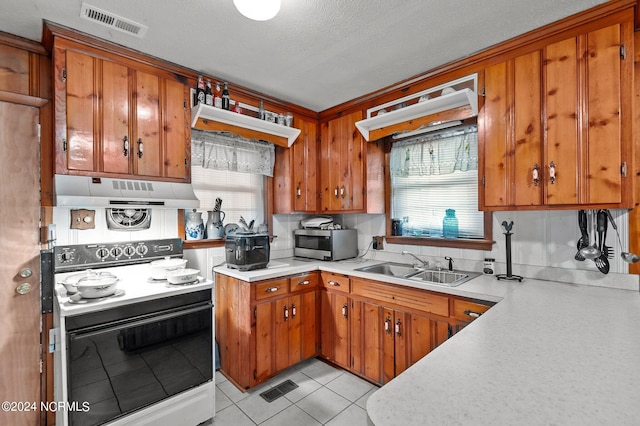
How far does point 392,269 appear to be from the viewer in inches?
113

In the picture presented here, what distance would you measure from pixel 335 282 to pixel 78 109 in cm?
228

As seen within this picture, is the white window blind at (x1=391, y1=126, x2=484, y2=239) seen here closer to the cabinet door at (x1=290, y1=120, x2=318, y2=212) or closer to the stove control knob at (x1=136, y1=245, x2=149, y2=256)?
the cabinet door at (x1=290, y1=120, x2=318, y2=212)

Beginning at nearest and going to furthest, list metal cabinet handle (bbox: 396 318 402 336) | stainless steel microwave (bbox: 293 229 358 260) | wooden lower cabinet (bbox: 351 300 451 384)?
wooden lower cabinet (bbox: 351 300 451 384) < metal cabinet handle (bbox: 396 318 402 336) < stainless steel microwave (bbox: 293 229 358 260)

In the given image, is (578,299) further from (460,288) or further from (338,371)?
(338,371)

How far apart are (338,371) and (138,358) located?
1.63 m

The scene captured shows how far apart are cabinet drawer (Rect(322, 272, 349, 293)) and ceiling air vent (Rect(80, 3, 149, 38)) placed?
227 centimetres

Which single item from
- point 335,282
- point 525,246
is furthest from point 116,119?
point 525,246

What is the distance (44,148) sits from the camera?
2.07 meters

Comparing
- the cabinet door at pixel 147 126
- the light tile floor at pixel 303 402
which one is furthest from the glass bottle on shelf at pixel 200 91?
the light tile floor at pixel 303 402

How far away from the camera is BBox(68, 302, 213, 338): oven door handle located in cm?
160

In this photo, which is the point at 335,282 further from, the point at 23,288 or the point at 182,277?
the point at 23,288

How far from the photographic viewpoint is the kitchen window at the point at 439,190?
257cm

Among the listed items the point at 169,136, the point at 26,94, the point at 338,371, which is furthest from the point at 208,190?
the point at 338,371

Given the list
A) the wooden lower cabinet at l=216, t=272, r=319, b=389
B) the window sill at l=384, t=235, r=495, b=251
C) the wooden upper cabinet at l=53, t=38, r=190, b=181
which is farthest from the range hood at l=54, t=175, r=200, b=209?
the window sill at l=384, t=235, r=495, b=251
